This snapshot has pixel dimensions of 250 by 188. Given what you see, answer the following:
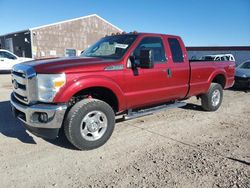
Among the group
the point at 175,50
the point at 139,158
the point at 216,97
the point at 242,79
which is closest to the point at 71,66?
the point at 139,158

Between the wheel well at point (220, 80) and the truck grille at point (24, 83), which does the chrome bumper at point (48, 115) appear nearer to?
the truck grille at point (24, 83)

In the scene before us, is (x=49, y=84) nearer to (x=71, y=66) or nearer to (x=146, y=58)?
(x=71, y=66)

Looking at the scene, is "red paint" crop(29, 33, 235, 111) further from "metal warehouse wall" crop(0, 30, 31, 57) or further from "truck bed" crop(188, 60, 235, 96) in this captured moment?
"metal warehouse wall" crop(0, 30, 31, 57)

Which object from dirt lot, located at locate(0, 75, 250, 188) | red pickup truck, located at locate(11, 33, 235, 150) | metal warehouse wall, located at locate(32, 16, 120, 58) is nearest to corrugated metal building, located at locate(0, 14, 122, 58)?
metal warehouse wall, located at locate(32, 16, 120, 58)

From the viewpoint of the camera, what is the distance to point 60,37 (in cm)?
3056

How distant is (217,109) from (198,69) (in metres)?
1.78

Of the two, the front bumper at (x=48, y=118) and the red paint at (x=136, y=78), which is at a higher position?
the red paint at (x=136, y=78)

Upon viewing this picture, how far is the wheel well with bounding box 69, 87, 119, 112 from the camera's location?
4.47 metres

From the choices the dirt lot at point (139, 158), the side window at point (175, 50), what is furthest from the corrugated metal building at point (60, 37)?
the side window at point (175, 50)

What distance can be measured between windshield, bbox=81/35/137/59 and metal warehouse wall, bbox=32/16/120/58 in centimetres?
2525

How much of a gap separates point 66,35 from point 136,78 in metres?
27.9

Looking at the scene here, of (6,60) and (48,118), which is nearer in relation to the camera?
(48,118)

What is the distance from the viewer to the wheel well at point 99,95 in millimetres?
4475

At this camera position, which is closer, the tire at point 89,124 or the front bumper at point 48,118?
the front bumper at point 48,118
